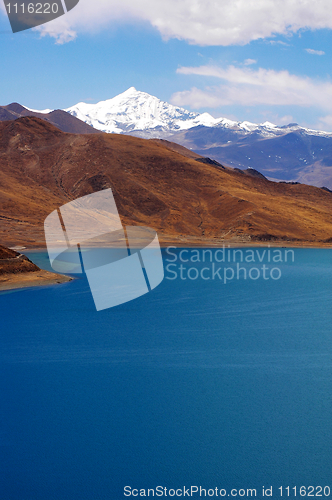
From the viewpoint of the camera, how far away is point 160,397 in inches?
939

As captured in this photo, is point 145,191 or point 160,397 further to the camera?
point 145,191

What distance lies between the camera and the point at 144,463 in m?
18.3

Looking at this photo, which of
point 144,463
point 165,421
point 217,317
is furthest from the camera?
point 217,317

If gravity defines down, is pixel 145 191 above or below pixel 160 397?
below

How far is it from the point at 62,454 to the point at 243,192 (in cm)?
9748

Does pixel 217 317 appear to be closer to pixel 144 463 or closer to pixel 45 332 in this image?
pixel 45 332

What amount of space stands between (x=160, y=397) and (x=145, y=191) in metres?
86.4

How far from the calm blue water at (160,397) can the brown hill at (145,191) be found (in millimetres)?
45595

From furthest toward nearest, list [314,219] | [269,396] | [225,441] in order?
[314,219], [269,396], [225,441]

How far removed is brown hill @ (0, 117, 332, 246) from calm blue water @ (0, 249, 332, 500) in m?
45.6

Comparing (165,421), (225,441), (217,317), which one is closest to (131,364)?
(165,421)

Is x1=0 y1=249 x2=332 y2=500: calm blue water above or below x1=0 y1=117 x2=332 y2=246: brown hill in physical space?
above

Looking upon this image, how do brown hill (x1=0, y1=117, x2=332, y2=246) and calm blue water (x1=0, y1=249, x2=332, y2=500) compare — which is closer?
calm blue water (x1=0, y1=249, x2=332, y2=500)

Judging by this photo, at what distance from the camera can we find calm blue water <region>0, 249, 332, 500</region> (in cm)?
1784
